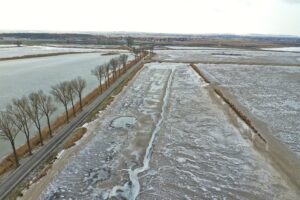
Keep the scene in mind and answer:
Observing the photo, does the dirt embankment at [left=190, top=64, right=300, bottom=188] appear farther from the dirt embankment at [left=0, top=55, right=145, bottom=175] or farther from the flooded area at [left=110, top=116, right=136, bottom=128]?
the dirt embankment at [left=0, top=55, right=145, bottom=175]

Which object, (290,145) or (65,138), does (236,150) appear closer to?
(290,145)

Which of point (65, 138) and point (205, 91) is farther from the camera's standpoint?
point (205, 91)

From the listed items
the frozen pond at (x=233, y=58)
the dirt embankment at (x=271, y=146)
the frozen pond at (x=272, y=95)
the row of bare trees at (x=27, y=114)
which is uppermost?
the row of bare trees at (x=27, y=114)

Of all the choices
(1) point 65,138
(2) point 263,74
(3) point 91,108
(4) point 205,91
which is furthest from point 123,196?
(2) point 263,74

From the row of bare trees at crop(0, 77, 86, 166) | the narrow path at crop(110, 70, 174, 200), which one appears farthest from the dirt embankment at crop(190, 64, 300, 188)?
the row of bare trees at crop(0, 77, 86, 166)

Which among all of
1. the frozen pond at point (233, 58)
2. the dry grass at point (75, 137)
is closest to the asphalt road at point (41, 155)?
the dry grass at point (75, 137)

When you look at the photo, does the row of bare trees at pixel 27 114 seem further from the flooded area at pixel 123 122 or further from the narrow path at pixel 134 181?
the narrow path at pixel 134 181
